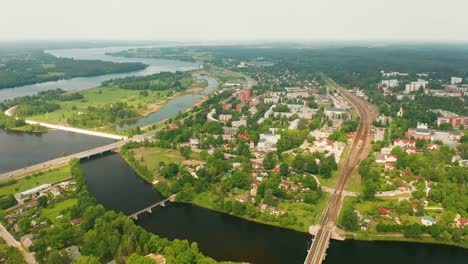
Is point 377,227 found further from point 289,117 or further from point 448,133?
point 289,117

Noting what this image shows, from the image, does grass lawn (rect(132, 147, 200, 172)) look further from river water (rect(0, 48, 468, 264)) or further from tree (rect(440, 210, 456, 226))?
tree (rect(440, 210, 456, 226))

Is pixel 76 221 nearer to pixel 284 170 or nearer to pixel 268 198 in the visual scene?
pixel 268 198

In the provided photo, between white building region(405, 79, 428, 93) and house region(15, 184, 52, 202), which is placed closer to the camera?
house region(15, 184, 52, 202)

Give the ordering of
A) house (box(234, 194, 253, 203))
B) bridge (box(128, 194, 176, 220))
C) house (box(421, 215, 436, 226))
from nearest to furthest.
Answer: house (box(421, 215, 436, 226))
bridge (box(128, 194, 176, 220))
house (box(234, 194, 253, 203))

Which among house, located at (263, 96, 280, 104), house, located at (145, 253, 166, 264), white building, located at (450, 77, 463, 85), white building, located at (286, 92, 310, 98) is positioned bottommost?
house, located at (145, 253, 166, 264)

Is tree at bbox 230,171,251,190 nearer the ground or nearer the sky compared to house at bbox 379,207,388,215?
nearer the sky

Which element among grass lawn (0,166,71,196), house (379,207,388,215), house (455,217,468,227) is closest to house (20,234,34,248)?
grass lawn (0,166,71,196)

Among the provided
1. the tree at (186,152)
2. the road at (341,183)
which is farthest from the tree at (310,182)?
the tree at (186,152)
